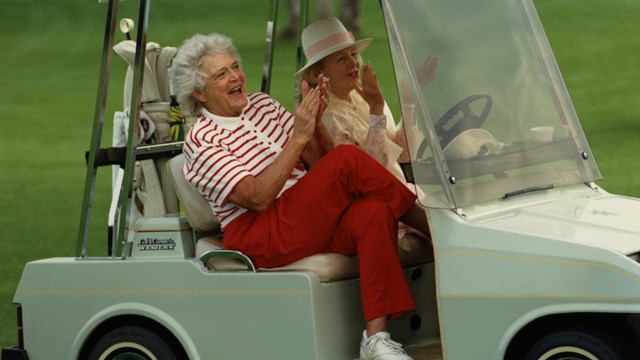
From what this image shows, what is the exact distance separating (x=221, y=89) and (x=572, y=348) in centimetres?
188

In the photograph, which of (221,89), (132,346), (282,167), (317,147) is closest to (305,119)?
(282,167)

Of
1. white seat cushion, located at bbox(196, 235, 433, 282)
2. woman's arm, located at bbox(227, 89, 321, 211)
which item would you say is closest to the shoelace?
white seat cushion, located at bbox(196, 235, 433, 282)

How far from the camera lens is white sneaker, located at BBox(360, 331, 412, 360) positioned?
A: 18.5ft

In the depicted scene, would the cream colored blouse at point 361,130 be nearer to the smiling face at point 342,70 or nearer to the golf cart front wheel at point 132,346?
the smiling face at point 342,70

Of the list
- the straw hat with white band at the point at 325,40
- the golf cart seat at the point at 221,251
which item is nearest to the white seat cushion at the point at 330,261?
the golf cart seat at the point at 221,251

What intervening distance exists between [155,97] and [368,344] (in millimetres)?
1828

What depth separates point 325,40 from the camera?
22.6ft

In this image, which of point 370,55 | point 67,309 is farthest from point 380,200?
point 370,55

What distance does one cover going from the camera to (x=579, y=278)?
518 centimetres

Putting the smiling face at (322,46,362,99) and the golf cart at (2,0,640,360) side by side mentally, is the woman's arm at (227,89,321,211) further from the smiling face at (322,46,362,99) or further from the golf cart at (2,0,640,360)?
the smiling face at (322,46,362,99)

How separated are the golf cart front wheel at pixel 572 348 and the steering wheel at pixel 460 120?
850 millimetres

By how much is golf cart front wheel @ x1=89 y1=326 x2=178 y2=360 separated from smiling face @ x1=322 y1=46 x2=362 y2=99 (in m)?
1.52

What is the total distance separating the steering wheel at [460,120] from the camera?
5664 mm

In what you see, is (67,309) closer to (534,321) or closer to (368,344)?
(368,344)
